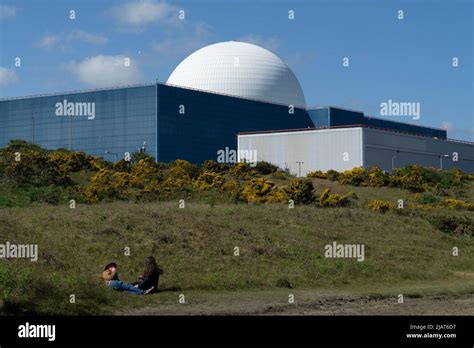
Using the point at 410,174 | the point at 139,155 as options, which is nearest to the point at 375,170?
the point at 410,174

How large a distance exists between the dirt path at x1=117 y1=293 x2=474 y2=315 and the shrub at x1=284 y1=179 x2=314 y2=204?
27.2 meters

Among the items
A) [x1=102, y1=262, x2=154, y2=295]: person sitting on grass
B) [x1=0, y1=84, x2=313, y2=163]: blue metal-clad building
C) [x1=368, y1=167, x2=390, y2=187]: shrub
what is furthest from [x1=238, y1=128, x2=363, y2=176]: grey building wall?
[x1=102, y1=262, x2=154, y2=295]: person sitting on grass

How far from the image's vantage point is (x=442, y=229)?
39.3m

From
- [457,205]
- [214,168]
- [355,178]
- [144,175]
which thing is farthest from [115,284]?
[214,168]

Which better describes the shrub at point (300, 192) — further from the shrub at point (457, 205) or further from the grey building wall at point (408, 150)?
the grey building wall at point (408, 150)

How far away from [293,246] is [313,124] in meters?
80.3

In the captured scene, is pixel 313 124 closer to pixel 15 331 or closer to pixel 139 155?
pixel 139 155

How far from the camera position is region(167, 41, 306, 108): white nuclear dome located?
100625 millimetres

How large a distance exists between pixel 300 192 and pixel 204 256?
25681 mm

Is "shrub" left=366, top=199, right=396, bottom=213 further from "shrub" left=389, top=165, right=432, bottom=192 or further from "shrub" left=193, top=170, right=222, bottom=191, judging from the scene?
"shrub" left=389, top=165, right=432, bottom=192

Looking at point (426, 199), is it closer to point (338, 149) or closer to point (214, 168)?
point (214, 168)

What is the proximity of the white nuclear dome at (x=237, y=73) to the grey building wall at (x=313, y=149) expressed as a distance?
16.3 metres

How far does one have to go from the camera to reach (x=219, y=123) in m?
94.7

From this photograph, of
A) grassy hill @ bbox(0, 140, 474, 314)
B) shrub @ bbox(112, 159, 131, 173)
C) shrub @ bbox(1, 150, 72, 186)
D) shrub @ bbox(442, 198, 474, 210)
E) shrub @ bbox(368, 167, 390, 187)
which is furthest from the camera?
shrub @ bbox(368, 167, 390, 187)
